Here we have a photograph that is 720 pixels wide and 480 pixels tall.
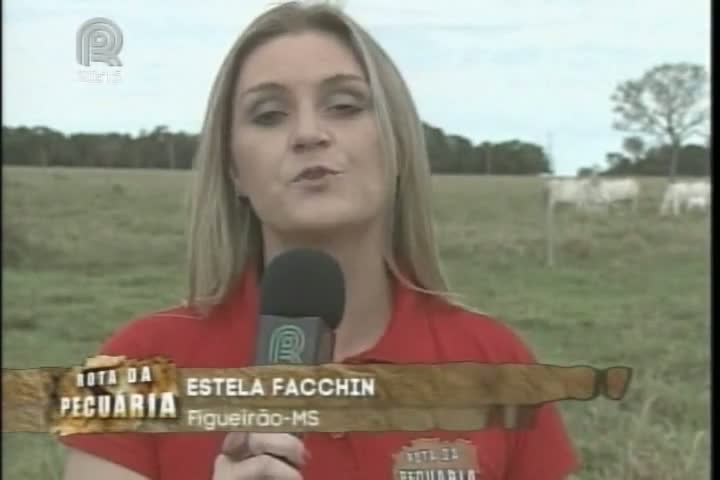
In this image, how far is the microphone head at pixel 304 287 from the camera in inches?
105

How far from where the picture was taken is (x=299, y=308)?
8.70ft

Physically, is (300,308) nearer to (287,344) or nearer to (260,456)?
(287,344)

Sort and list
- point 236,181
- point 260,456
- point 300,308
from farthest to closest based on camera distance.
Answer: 1. point 236,181
2. point 260,456
3. point 300,308

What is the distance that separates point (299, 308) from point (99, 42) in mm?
701

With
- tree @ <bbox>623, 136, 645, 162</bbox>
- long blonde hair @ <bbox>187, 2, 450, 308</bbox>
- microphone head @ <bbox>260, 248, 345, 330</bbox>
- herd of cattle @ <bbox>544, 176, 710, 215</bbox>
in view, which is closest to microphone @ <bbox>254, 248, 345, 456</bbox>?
microphone head @ <bbox>260, 248, 345, 330</bbox>

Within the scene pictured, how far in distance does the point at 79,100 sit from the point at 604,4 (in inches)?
44.5

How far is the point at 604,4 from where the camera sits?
2859 mm

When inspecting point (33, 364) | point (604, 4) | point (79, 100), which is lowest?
point (33, 364)

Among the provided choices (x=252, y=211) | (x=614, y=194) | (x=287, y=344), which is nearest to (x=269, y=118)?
(x=252, y=211)

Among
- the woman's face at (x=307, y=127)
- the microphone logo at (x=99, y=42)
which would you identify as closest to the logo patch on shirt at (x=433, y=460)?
the woman's face at (x=307, y=127)

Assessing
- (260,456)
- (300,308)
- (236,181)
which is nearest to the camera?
(300,308)

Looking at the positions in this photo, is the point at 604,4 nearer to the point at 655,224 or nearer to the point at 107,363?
the point at 655,224

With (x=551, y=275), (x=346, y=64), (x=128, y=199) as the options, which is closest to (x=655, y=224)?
(x=551, y=275)

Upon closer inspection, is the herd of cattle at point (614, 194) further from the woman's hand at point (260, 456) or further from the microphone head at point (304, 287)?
the woman's hand at point (260, 456)
